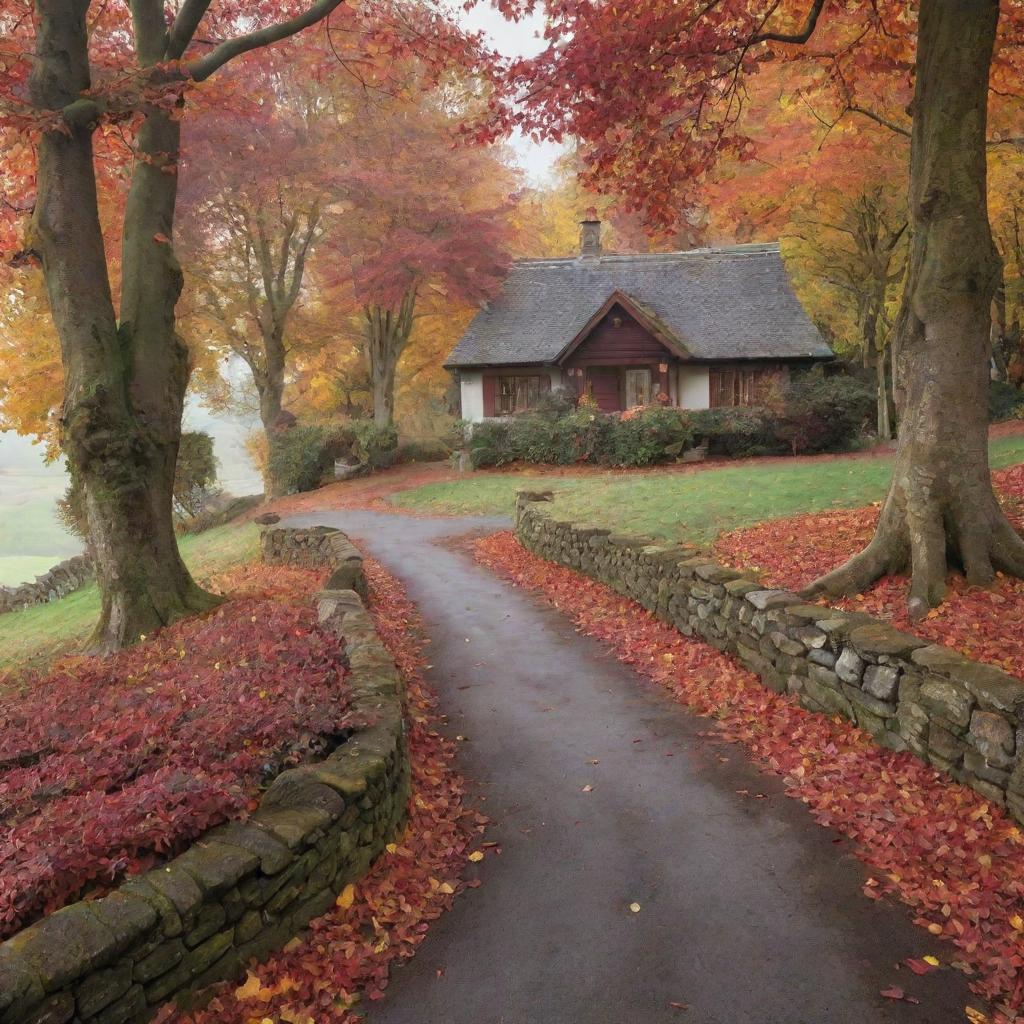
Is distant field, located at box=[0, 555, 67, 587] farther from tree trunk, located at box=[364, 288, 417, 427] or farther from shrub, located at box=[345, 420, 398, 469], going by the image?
shrub, located at box=[345, 420, 398, 469]

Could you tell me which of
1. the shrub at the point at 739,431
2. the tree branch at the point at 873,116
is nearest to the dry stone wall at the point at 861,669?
the tree branch at the point at 873,116

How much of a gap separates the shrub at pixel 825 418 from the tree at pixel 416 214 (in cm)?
1218

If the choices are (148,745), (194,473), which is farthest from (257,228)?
(148,745)

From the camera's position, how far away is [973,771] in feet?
15.7

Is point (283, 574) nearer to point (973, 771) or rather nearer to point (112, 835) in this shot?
point (112, 835)

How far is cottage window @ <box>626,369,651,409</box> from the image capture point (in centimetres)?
2881

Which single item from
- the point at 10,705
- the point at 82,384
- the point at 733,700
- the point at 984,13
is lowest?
the point at 733,700

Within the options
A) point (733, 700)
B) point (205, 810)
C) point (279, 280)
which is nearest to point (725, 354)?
point (279, 280)

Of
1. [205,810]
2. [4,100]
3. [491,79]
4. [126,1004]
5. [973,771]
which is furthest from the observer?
[491,79]

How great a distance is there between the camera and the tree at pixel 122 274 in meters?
8.30

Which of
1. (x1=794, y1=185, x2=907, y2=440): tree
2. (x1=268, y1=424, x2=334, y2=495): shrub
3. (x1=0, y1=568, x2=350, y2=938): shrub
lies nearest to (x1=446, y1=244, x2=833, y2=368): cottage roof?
(x1=794, y1=185, x2=907, y2=440): tree

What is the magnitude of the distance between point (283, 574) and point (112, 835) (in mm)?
→ 9463

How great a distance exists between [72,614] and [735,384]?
75.3 ft

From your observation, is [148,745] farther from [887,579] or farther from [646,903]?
[887,579]
